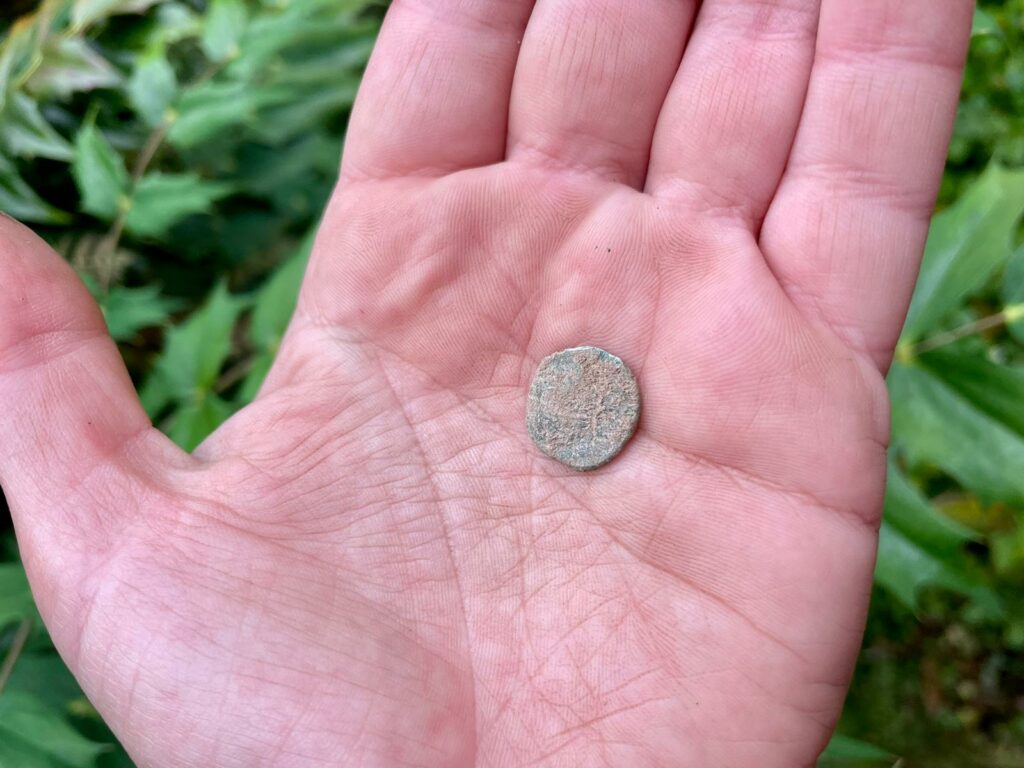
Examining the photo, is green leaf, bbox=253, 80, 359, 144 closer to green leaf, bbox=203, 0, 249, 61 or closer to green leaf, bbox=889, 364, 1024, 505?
green leaf, bbox=203, 0, 249, 61

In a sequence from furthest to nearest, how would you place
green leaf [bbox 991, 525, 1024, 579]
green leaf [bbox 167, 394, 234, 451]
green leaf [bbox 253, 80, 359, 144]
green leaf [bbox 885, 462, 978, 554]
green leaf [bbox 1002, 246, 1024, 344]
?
1. green leaf [bbox 253, 80, 359, 144]
2. green leaf [bbox 991, 525, 1024, 579]
3. green leaf [bbox 167, 394, 234, 451]
4. green leaf [bbox 1002, 246, 1024, 344]
5. green leaf [bbox 885, 462, 978, 554]

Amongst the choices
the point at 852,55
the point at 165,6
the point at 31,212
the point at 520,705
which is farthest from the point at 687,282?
the point at 165,6

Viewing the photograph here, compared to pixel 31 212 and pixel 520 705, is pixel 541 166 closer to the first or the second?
pixel 520 705

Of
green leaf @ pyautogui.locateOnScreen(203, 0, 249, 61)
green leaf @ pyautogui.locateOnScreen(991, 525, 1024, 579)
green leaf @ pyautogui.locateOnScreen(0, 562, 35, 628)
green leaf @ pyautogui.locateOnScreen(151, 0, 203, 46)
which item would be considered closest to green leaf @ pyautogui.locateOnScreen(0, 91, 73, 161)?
green leaf @ pyautogui.locateOnScreen(151, 0, 203, 46)

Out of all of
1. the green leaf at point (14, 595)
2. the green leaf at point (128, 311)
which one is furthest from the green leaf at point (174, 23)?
the green leaf at point (14, 595)

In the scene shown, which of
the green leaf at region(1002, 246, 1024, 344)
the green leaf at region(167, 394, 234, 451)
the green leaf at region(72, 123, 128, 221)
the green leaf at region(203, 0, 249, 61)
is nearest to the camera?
the green leaf at region(1002, 246, 1024, 344)

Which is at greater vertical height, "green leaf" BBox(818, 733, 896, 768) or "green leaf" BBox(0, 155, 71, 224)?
"green leaf" BBox(0, 155, 71, 224)
